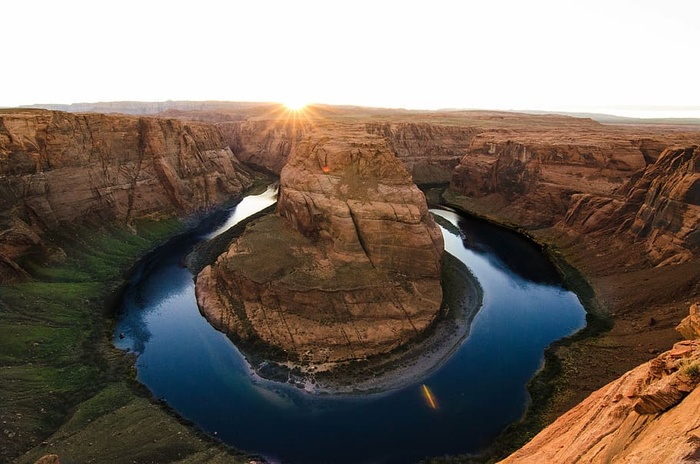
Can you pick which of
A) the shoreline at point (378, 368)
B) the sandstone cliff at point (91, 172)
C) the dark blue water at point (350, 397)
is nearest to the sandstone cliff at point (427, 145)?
the sandstone cliff at point (91, 172)

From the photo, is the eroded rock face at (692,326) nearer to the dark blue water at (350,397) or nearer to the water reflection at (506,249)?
the dark blue water at (350,397)

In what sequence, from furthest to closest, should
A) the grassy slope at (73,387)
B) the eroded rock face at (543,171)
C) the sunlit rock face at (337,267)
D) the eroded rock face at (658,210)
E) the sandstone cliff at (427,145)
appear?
the sandstone cliff at (427,145)
the eroded rock face at (543,171)
the eroded rock face at (658,210)
the sunlit rock face at (337,267)
the grassy slope at (73,387)

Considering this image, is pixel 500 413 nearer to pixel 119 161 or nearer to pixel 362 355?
pixel 362 355

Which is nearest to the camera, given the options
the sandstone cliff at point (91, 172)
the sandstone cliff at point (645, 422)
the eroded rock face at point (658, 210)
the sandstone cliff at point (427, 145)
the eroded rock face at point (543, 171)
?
the sandstone cliff at point (645, 422)

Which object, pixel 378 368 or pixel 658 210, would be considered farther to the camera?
pixel 658 210

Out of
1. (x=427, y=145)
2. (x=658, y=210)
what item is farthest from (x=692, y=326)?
(x=427, y=145)

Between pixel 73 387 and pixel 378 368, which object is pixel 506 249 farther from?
pixel 73 387
